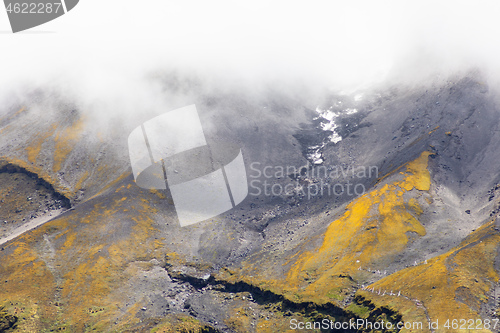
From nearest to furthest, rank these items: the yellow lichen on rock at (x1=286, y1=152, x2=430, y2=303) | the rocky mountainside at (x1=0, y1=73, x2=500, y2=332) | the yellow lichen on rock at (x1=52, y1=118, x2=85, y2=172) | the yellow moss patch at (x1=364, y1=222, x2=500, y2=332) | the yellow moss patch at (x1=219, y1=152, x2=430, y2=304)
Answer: the yellow moss patch at (x1=364, y1=222, x2=500, y2=332) → the rocky mountainside at (x1=0, y1=73, x2=500, y2=332) → the yellow moss patch at (x1=219, y1=152, x2=430, y2=304) → the yellow lichen on rock at (x1=286, y1=152, x2=430, y2=303) → the yellow lichen on rock at (x1=52, y1=118, x2=85, y2=172)

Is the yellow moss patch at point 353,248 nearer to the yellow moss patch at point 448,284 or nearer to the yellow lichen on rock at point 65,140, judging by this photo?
the yellow moss patch at point 448,284

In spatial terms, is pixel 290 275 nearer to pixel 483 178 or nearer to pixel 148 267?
pixel 148 267

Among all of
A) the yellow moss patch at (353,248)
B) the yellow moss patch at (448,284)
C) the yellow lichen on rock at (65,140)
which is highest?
the yellow lichen on rock at (65,140)

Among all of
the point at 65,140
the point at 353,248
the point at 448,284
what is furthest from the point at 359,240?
the point at 65,140

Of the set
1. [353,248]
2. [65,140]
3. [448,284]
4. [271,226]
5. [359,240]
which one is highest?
[65,140]

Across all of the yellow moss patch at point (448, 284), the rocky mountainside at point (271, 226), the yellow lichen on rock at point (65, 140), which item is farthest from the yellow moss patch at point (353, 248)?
the yellow lichen on rock at point (65, 140)

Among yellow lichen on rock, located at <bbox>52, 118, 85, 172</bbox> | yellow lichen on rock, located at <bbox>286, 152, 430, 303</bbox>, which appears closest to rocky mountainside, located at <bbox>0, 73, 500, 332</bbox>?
yellow lichen on rock, located at <bbox>286, 152, 430, 303</bbox>

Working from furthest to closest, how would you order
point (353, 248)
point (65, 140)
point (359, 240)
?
point (65, 140) < point (359, 240) < point (353, 248)

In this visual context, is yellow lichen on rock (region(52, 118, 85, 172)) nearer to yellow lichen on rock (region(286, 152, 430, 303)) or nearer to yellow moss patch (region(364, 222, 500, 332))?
yellow lichen on rock (region(286, 152, 430, 303))

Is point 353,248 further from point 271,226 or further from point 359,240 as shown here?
point 271,226
